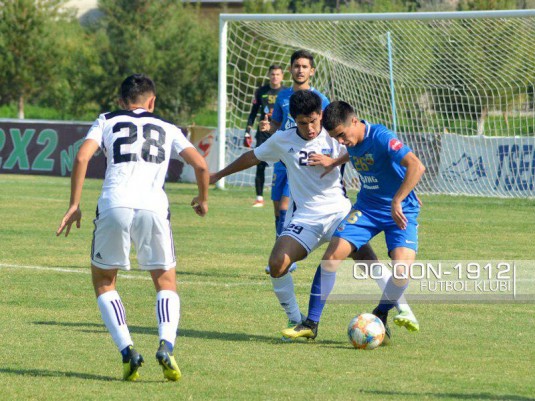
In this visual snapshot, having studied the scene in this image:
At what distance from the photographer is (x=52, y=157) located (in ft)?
89.7

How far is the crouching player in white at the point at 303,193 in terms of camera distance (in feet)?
25.0

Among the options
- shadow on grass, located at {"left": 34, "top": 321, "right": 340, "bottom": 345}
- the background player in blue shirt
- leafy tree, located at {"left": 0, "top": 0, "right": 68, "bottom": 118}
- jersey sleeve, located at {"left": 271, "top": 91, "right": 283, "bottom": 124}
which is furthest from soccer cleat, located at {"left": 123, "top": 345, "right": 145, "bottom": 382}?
leafy tree, located at {"left": 0, "top": 0, "right": 68, "bottom": 118}

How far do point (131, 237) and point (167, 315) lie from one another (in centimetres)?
52

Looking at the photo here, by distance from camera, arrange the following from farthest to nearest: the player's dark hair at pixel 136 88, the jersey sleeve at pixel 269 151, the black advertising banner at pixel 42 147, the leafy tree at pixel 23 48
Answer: the leafy tree at pixel 23 48 → the black advertising banner at pixel 42 147 → the jersey sleeve at pixel 269 151 → the player's dark hair at pixel 136 88

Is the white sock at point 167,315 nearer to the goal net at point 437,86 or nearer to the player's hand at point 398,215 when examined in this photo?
the player's hand at point 398,215

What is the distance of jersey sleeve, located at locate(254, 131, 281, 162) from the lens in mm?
7891

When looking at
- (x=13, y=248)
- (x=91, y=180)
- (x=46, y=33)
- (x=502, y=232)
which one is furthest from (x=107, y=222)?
(x=46, y=33)

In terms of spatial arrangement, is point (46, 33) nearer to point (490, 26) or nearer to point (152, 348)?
point (490, 26)

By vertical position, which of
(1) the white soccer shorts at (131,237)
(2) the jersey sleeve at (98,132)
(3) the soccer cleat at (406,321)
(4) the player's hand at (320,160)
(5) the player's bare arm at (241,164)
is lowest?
(3) the soccer cleat at (406,321)

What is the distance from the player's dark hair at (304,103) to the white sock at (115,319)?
204cm

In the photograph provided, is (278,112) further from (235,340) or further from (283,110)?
(235,340)

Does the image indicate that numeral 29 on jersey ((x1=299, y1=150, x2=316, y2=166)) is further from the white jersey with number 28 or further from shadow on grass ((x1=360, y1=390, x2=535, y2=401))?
shadow on grass ((x1=360, y1=390, x2=535, y2=401))

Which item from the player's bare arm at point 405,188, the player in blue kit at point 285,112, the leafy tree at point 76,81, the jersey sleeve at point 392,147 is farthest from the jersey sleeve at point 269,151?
the leafy tree at point 76,81

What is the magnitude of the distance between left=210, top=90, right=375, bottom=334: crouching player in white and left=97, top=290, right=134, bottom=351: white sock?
5.16ft
